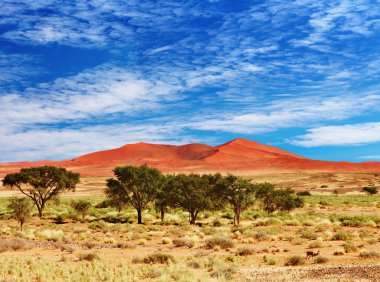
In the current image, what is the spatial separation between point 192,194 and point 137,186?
6572 mm

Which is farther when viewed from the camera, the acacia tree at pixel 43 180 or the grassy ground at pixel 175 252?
the acacia tree at pixel 43 180

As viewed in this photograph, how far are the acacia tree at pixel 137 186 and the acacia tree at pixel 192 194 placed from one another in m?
2.28

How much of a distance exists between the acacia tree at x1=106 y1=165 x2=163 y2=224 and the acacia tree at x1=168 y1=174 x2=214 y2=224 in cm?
228

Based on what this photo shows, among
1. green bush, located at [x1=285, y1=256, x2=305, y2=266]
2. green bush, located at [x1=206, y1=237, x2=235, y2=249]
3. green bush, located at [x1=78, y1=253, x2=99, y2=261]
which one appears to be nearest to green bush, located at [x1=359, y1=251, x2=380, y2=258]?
green bush, located at [x1=285, y1=256, x2=305, y2=266]

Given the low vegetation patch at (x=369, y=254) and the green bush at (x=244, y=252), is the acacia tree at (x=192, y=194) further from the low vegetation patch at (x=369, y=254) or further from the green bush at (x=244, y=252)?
the low vegetation patch at (x=369, y=254)

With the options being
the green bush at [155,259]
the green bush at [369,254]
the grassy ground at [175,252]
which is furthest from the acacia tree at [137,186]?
the green bush at [369,254]

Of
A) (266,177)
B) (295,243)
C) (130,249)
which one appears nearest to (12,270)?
(130,249)

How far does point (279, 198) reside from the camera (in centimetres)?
5709

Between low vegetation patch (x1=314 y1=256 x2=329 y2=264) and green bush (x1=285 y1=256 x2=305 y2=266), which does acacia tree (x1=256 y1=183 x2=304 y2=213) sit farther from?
green bush (x1=285 y1=256 x2=305 y2=266)

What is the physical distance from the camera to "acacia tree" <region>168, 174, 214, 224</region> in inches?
1836

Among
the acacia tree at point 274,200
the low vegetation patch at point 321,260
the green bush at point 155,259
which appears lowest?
the low vegetation patch at point 321,260

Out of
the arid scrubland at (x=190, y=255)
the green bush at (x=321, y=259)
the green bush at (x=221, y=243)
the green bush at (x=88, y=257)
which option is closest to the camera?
the arid scrubland at (x=190, y=255)

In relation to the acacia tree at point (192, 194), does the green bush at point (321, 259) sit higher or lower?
lower

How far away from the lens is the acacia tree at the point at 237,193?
150 feet
